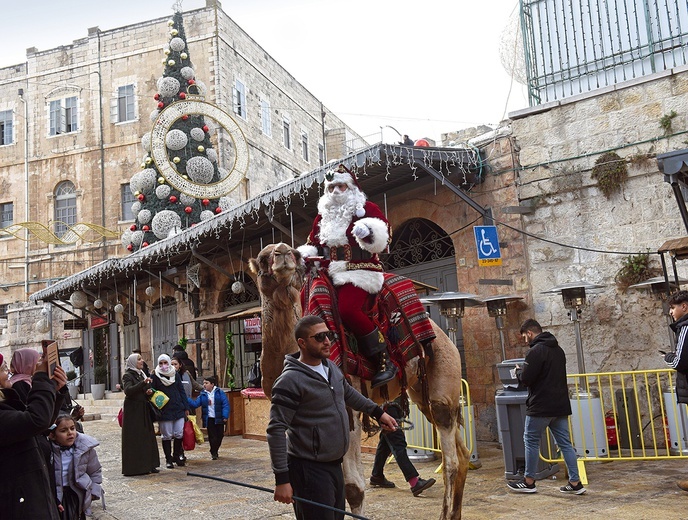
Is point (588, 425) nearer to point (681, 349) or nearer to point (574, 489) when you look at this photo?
point (574, 489)

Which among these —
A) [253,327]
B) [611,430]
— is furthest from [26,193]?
[611,430]

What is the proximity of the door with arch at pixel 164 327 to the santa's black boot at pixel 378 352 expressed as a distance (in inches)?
623

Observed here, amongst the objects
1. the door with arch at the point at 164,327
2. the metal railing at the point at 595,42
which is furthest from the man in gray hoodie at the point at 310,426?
the door with arch at the point at 164,327

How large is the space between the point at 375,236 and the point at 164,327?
55.3 feet

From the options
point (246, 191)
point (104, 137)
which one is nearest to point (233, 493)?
point (246, 191)

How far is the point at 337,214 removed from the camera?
591 cm

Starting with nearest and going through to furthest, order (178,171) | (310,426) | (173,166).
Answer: (310,426) < (173,166) < (178,171)

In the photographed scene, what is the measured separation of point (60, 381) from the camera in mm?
3906

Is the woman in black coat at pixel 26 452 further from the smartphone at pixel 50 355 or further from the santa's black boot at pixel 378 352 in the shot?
the santa's black boot at pixel 378 352

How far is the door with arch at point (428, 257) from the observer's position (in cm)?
1210

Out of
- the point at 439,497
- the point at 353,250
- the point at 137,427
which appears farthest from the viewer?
the point at 137,427

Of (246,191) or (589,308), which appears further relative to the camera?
(246,191)

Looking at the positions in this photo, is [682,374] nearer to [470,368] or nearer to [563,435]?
[563,435]

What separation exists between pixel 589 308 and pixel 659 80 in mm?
3337
